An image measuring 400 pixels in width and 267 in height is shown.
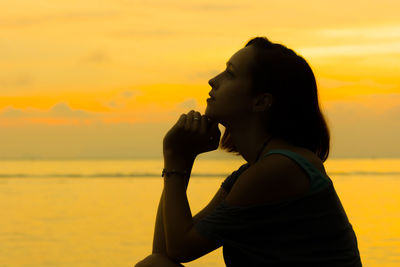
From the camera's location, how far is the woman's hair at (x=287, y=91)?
2.67 m

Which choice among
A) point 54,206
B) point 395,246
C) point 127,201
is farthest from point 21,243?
point 127,201

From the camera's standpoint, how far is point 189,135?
304 cm

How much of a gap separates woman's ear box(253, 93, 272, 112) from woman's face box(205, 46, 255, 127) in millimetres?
20

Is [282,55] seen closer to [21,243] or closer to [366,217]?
[21,243]

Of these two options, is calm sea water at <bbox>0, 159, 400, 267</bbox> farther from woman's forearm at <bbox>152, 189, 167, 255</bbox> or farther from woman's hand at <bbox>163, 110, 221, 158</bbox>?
woman's forearm at <bbox>152, 189, 167, 255</bbox>

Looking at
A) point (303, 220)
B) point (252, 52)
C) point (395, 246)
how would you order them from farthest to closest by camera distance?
point (395, 246), point (252, 52), point (303, 220)

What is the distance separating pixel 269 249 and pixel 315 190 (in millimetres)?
279

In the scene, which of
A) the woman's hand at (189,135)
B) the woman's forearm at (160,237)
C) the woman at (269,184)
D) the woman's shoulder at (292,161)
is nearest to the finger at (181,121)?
the woman's hand at (189,135)

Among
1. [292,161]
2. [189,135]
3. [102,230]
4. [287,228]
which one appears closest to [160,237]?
[189,135]

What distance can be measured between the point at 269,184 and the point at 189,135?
61 cm

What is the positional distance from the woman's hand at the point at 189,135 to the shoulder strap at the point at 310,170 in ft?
1.66

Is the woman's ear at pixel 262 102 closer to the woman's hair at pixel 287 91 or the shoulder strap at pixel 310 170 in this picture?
the woman's hair at pixel 287 91

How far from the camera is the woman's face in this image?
272 centimetres

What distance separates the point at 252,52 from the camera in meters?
2.75
